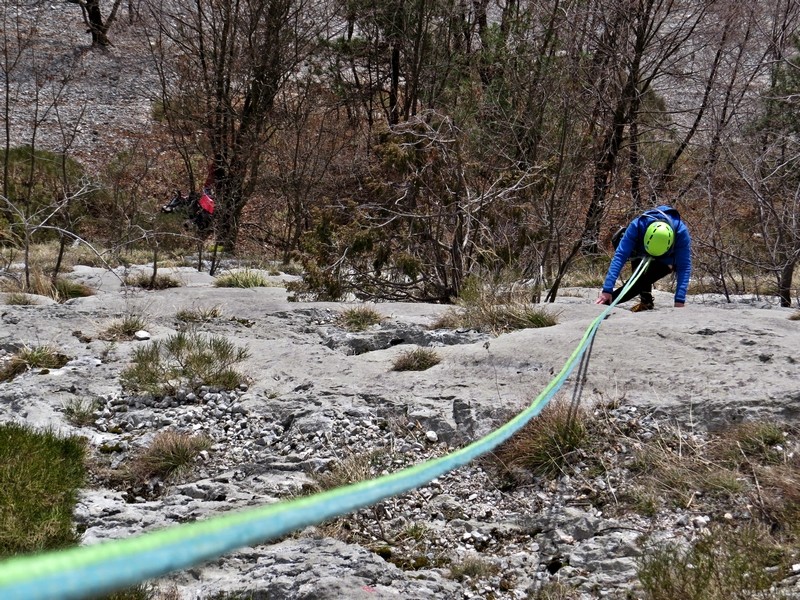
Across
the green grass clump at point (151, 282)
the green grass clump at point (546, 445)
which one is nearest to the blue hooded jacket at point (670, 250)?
the green grass clump at point (546, 445)

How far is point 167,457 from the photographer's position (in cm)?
396

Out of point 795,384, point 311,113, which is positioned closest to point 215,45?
point 311,113

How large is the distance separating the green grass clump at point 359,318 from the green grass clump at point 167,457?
2.51 metres

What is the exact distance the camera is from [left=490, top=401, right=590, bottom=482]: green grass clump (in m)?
3.61

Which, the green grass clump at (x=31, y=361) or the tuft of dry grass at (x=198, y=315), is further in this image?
the tuft of dry grass at (x=198, y=315)

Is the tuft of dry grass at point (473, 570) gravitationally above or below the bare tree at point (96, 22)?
below

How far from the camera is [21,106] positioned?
23797mm

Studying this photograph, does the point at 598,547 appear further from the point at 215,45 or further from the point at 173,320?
the point at 215,45

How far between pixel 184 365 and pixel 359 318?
1.92 metres

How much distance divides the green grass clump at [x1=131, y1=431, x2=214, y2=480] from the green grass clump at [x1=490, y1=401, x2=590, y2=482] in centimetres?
160

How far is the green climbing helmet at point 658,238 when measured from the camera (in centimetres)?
596

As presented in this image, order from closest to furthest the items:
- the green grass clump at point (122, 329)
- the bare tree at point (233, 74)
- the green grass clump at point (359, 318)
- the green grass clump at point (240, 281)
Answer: the green grass clump at point (122, 329) → the green grass clump at point (359, 318) → the green grass clump at point (240, 281) → the bare tree at point (233, 74)

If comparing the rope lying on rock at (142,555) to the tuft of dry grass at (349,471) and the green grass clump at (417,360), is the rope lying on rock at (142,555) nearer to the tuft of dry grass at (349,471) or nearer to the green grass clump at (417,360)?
the tuft of dry grass at (349,471)

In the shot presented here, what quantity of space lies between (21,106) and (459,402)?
78.8 feet
